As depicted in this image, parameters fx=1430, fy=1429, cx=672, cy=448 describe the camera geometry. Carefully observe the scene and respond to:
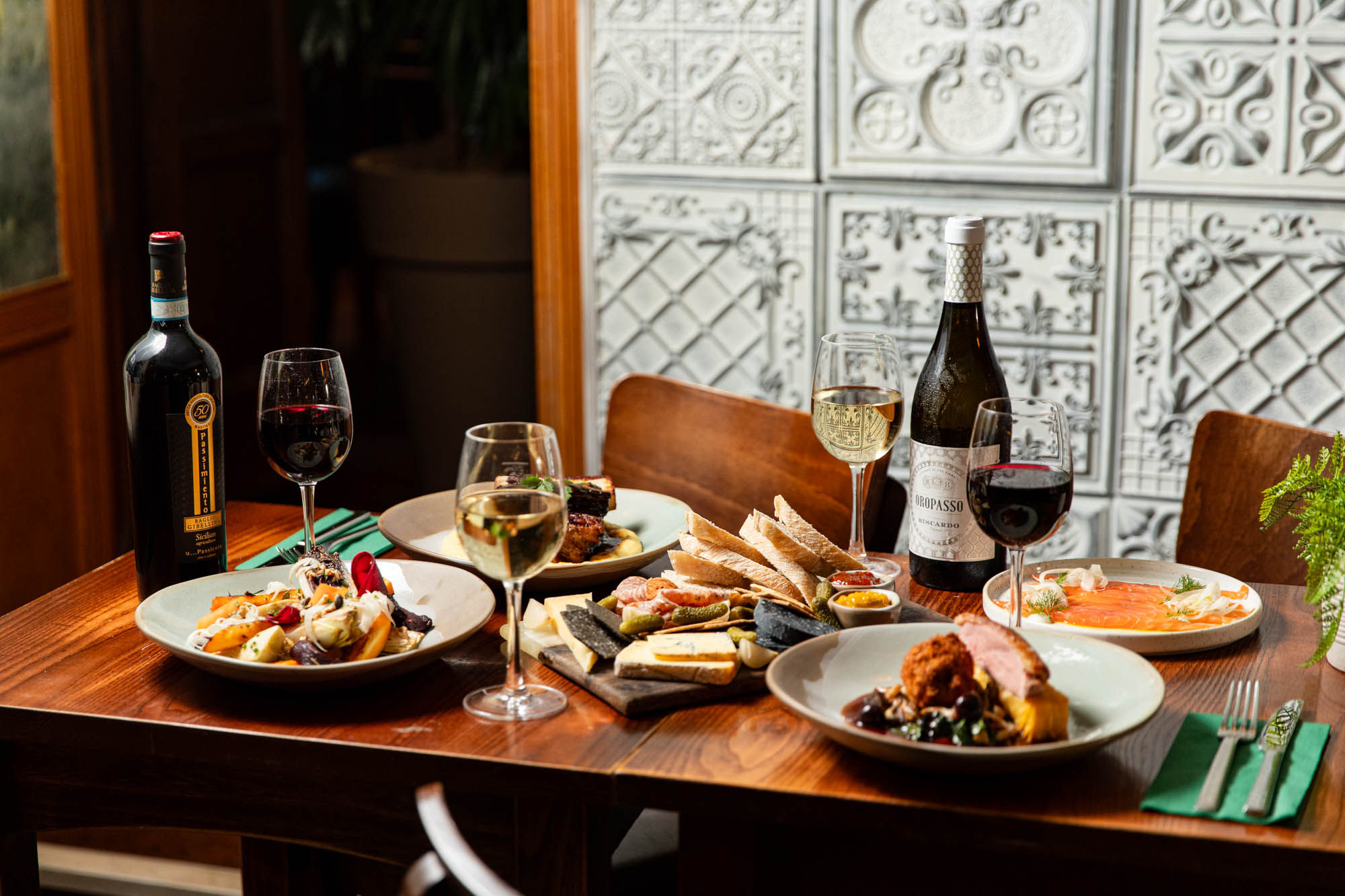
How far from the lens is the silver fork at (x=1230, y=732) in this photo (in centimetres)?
103

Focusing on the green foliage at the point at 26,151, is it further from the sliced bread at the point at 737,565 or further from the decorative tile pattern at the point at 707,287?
the sliced bread at the point at 737,565

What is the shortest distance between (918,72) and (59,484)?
2.11 meters

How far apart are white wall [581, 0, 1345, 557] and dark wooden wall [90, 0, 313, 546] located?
1.22 metres

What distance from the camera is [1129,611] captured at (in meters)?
1.38

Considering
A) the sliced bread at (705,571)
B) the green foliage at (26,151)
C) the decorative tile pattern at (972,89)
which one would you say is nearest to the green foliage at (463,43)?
the green foliage at (26,151)

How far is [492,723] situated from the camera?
1.18 m

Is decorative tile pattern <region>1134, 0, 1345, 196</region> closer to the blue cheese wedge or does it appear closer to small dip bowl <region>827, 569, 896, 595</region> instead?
small dip bowl <region>827, 569, 896, 595</region>

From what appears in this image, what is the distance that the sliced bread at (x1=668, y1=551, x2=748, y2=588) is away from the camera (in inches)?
54.7

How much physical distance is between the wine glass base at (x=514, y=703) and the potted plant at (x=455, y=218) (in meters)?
2.69

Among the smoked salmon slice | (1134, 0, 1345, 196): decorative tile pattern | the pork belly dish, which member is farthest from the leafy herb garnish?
(1134, 0, 1345, 196): decorative tile pattern

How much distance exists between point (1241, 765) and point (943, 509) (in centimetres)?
43

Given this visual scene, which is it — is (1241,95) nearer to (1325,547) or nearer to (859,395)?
(859,395)

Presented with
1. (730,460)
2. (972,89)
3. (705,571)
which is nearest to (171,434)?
(705,571)

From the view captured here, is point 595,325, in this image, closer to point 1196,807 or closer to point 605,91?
point 605,91
